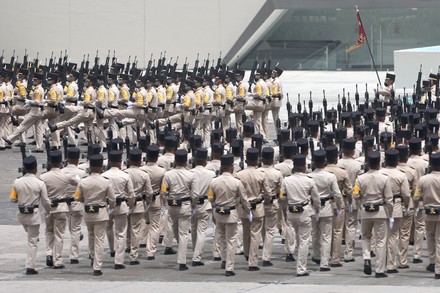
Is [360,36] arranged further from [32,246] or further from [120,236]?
[32,246]

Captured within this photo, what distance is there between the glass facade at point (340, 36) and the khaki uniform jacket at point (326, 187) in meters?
35.2

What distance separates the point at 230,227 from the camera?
2036cm

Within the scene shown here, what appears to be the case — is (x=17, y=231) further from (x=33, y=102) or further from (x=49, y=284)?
(x=33, y=102)

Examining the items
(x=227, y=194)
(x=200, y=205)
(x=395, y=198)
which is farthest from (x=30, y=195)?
(x=395, y=198)

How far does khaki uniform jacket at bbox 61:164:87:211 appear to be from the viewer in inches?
819

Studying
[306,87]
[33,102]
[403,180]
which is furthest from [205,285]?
[306,87]

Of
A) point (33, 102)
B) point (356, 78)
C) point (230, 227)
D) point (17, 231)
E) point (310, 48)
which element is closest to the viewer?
point (230, 227)

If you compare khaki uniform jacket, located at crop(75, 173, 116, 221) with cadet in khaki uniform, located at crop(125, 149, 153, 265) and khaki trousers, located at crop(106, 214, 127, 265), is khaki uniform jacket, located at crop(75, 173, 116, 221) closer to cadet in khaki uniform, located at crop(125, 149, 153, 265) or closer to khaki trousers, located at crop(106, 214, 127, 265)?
khaki trousers, located at crop(106, 214, 127, 265)

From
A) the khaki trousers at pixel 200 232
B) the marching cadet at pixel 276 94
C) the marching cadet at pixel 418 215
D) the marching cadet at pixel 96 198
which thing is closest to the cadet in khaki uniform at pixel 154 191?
the khaki trousers at pixel 200 232

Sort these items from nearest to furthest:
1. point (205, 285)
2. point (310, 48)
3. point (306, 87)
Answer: point (205, 285) < point (306, 87) < point (310, 48)

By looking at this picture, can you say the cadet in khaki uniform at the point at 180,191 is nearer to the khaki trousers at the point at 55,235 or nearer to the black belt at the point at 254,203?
the black belt at the point at 254,203

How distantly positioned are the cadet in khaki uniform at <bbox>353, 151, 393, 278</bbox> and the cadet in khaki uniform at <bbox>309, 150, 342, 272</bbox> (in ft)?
1.22

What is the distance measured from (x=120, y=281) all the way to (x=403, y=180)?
12.1ft

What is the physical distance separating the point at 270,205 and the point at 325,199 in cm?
96
